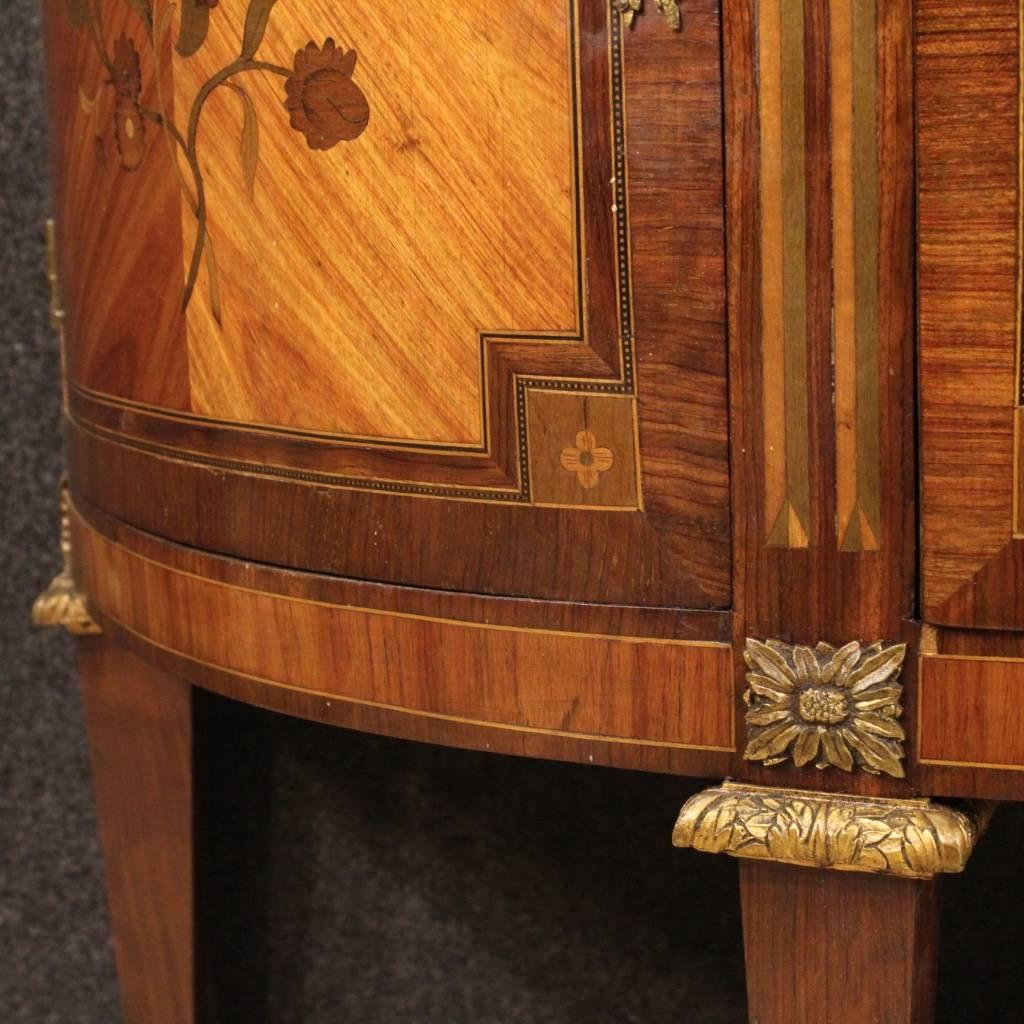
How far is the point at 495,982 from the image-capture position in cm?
101

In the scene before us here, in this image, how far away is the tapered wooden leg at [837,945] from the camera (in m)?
0.50

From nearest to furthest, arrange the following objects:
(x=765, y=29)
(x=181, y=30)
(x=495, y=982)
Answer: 1. (x=765, y=29)
2. (x=181, y=30)
3. (x=495, y=982)

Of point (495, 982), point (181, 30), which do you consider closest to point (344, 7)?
point (181, 30)

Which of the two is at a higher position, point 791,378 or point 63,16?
point 63,16

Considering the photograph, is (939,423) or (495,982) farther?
(495,982)

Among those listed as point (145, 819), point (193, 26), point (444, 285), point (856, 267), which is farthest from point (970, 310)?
point (145, 819)

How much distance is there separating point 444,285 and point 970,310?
15cm

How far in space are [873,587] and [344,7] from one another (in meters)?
0.22

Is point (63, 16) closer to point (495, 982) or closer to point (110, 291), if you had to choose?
point (110, 291)

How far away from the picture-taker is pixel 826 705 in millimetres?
489

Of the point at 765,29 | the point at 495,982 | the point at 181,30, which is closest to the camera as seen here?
the point at 765,29

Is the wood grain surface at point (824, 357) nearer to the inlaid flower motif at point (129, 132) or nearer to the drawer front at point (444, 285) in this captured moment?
the drawer front at point (444, 285)

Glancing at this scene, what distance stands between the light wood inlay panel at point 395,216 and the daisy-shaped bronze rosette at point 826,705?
108mm

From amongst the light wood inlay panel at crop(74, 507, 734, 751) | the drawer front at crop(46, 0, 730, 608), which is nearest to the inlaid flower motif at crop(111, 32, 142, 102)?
the drawer front at crop(46, 0, 730, 608)
